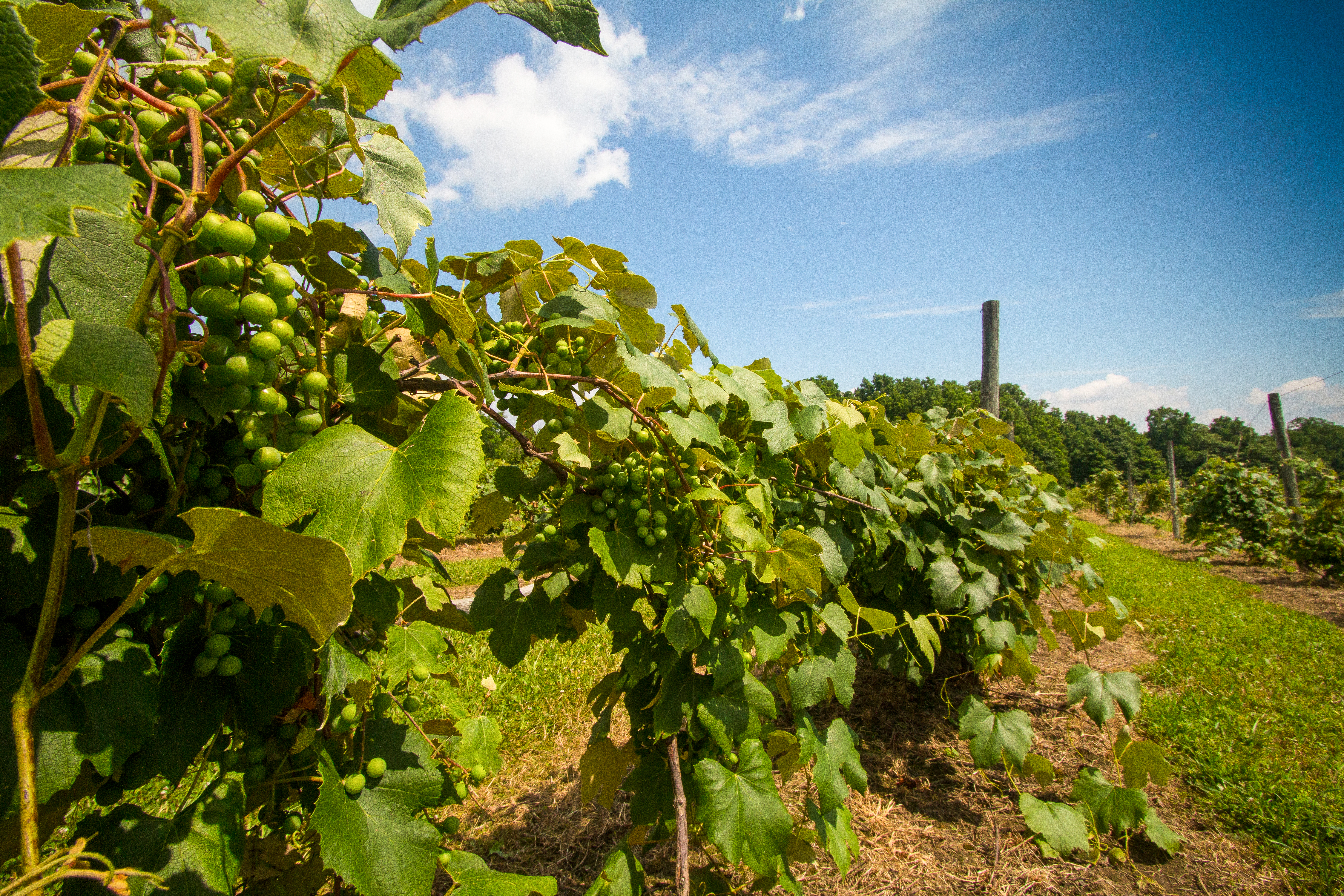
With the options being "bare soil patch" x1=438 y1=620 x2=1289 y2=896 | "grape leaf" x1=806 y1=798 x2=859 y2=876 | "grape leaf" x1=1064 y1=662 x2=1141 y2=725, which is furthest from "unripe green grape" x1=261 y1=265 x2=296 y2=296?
"grape leaf" x1=1064 y1=662 x2=1141 y2=725

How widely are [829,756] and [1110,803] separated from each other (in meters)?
1.77

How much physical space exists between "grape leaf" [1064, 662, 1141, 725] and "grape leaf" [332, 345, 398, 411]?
3.20 m

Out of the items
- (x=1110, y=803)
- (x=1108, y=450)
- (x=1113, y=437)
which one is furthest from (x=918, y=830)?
(x=1113, y=437)

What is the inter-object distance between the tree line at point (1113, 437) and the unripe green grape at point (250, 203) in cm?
3813

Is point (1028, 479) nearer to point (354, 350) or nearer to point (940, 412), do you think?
point (940, 412)

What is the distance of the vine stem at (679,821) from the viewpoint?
1.25m

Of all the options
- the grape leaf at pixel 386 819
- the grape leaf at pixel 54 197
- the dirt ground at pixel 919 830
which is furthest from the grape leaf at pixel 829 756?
the grape leaf at pixel 54 197

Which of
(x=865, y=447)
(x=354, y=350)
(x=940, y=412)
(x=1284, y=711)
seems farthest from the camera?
(x=1284, y=711)

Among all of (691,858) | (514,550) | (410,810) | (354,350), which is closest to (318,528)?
(354,350)

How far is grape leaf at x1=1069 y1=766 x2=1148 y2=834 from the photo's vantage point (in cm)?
260

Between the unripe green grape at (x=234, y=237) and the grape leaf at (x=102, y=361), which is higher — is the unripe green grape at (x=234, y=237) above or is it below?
above

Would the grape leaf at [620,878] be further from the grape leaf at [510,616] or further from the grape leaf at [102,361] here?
the grape leaf at [102,361]

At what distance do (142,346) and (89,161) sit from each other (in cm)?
35

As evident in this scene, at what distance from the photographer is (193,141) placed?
598 mm
